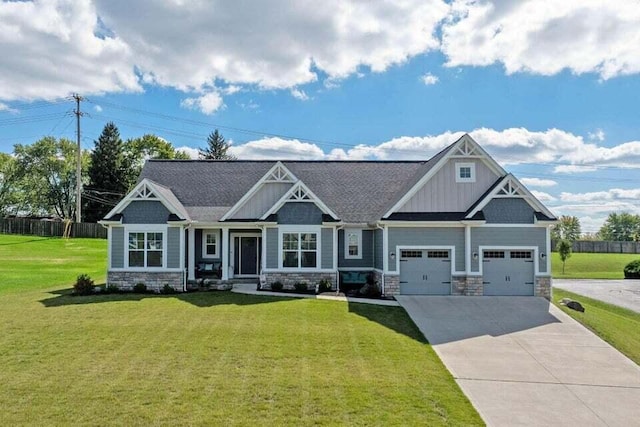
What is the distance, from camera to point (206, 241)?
21.6 m

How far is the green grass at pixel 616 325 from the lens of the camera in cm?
1223

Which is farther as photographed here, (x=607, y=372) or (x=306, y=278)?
(x=306, y=278)

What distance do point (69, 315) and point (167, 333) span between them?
440 centimetres

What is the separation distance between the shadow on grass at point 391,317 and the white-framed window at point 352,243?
15.3ft

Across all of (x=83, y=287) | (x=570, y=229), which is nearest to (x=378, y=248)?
(x=83, y=287)

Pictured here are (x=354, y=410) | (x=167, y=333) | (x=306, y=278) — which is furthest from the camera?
(x=306, y=278)

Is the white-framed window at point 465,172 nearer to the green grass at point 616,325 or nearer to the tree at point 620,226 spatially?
the green grass at point 616,325

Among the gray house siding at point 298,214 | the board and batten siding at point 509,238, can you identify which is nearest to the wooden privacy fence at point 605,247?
the board and batten siding at point 509,238

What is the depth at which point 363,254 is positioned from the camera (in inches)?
833

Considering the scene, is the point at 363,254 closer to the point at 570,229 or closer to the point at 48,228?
the point at 48,228

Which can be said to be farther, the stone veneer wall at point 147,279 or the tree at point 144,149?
Result: the tree at point 144,149

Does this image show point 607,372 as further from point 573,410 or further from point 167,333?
point 167,333

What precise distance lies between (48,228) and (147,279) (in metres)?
35.9

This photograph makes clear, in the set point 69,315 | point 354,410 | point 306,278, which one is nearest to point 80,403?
point 354,410
